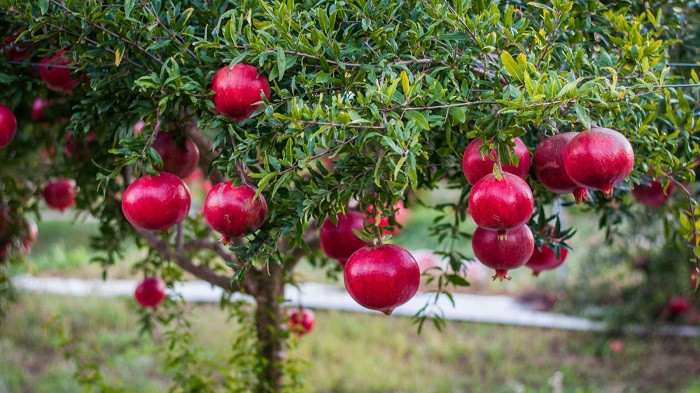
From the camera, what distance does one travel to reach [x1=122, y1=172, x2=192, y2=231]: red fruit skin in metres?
1.43

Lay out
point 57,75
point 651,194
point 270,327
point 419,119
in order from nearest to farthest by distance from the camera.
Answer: point 419,119
point 57,75
point 651,194
point 270,327

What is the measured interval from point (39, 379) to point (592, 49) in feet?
12.9

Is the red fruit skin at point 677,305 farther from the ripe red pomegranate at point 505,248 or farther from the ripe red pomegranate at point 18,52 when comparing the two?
the ripe red pomegranate at point 18,52

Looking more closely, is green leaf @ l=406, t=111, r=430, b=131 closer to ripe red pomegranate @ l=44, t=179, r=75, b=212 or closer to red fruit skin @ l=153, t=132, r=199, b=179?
red fruit skin @ l=153, t=132, r=199, b=179

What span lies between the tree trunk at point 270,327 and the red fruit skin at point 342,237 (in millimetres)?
793

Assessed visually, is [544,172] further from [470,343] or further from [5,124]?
[470,343]

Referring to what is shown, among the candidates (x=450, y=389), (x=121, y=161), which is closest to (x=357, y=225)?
(x=121, y=161)

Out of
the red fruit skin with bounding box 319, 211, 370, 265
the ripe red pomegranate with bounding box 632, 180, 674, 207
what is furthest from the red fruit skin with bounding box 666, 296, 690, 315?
the red fruit skin with bounding box 319, 211, 370, 265

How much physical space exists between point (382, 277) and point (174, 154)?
62 cm

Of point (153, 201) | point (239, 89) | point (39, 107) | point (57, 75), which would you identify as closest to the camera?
point (239, 89)

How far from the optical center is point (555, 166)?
133 cm

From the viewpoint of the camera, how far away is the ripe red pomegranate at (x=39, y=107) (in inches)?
81.4

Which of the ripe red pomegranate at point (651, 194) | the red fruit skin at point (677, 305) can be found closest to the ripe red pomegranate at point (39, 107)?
the ripe red pomegranate at point (651, 194)

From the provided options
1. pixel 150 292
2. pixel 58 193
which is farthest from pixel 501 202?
pixel 58 193
